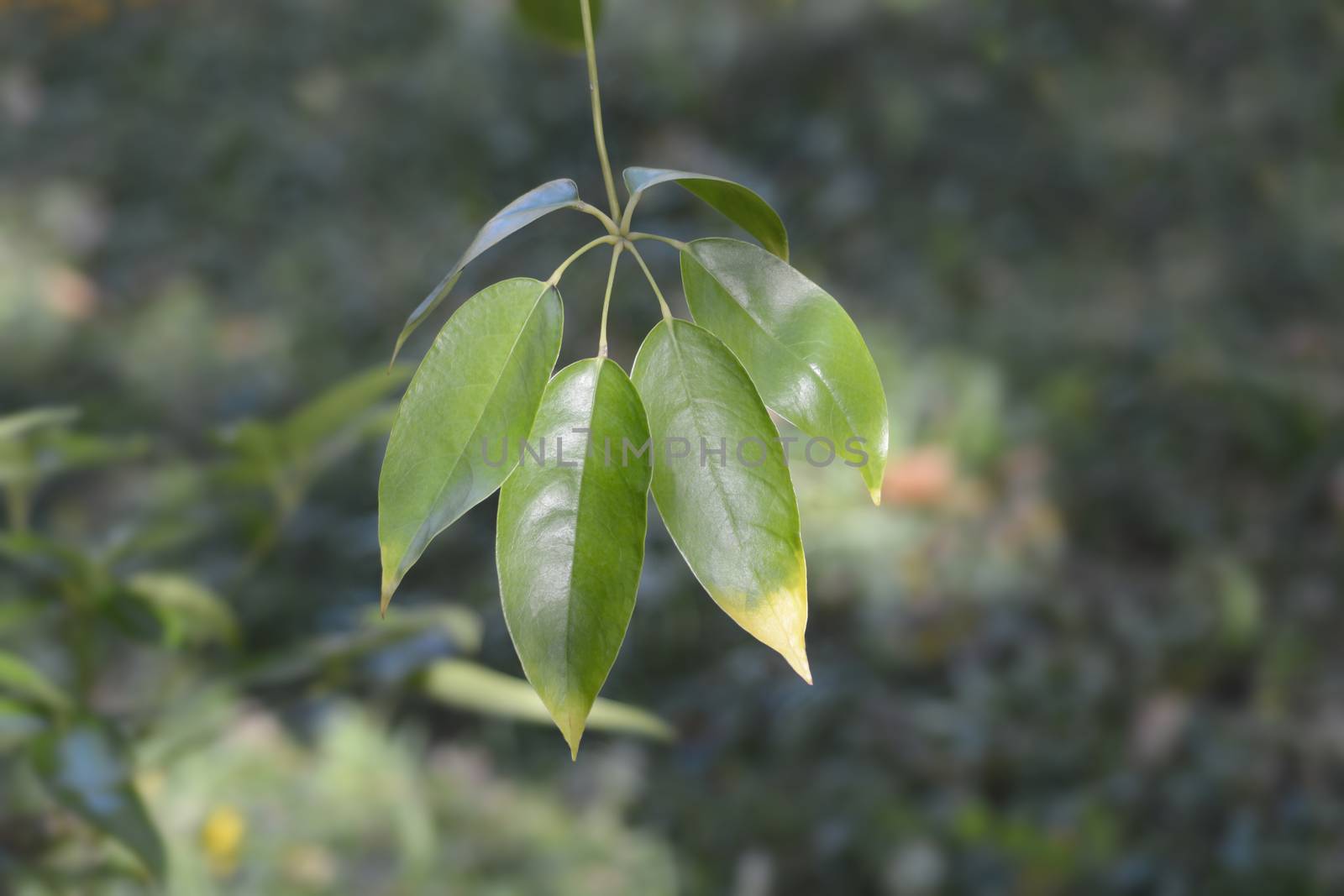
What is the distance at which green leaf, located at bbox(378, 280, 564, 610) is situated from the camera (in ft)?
0.72

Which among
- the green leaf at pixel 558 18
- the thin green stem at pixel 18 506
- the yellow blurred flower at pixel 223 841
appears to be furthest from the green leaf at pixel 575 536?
the yellow blurred flower at pixel 223 841

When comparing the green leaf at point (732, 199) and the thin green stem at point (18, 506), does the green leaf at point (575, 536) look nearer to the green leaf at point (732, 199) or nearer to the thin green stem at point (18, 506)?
the green leaf at point (732, 199)

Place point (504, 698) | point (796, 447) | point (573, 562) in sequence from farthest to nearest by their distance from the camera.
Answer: point (796, 447) < point (504, 698) < point (573, 562)

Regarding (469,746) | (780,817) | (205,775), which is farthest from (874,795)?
(205,775)

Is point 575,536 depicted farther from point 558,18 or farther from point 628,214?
point 558,18

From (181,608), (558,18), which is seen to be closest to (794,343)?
(558,18)

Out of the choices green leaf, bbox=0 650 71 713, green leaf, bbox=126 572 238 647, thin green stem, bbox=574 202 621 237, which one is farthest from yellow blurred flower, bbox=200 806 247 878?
thin green stem, bbox=574 202 621 237

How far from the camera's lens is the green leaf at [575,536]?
22 centimetres

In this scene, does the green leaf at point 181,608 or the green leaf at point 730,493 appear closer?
the green leaf at point 730,493

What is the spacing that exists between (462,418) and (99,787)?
33cm

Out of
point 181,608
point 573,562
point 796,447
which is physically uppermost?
point 573,562

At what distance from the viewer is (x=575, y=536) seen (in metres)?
0.22

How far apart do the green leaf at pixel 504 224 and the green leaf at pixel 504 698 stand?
0.83ft

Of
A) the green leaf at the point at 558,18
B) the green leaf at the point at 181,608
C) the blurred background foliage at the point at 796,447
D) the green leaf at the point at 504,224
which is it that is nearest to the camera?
the green leaf at the point at 504,224
